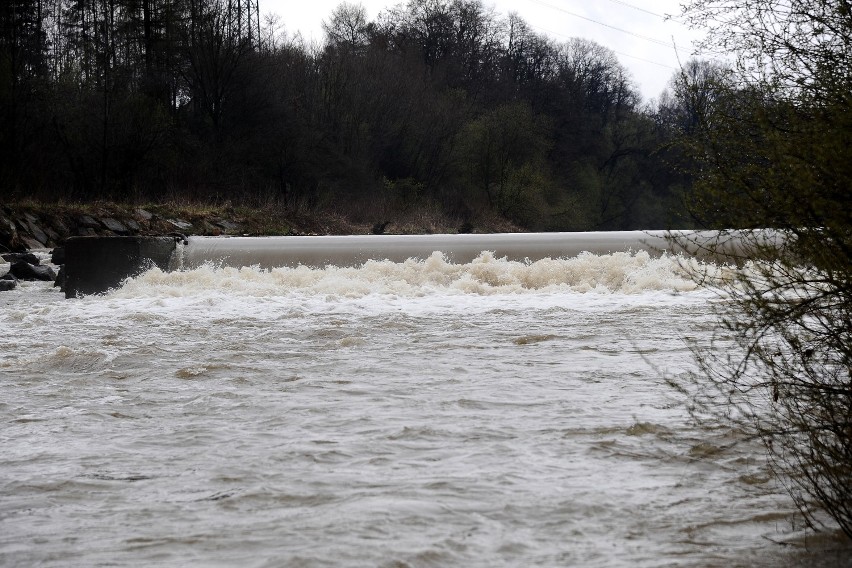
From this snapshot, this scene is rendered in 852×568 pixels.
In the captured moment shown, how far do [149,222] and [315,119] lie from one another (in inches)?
693

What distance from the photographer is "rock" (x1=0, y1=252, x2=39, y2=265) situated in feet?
62.1

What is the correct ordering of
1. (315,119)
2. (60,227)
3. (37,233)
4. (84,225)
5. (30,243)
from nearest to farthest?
(30,243)
(37,233)
(60,227)
(84,225)
(315,119)

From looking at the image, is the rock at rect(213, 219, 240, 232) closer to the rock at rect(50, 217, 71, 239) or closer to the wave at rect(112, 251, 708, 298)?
the rock at rect(50, 217, 71, 239)

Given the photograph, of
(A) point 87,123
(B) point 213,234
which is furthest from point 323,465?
(A) point 87,123

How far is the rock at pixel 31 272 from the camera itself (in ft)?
54.9

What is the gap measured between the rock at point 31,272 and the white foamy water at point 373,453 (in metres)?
6.83

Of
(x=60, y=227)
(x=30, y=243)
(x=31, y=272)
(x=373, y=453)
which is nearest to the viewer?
(x=373, y=453)

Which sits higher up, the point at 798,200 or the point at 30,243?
the point at 798,200

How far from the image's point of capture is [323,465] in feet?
15.1

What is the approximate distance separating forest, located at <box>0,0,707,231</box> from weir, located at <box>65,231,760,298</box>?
12555 millimetres

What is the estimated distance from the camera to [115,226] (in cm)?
2505

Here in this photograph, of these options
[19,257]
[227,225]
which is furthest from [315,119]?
[19,257]

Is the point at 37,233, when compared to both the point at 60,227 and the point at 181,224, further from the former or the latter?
the point at 181,224

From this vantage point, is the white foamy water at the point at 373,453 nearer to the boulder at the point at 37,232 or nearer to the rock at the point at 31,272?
the rock at the point at 31,272
